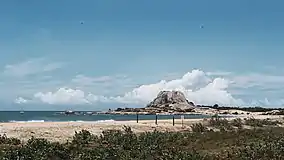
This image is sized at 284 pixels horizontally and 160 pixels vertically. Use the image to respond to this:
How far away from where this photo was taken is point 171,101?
579ft

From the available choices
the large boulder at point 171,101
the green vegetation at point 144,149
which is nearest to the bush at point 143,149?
the green vegetation at point 144,149

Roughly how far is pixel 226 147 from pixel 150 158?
593 cm

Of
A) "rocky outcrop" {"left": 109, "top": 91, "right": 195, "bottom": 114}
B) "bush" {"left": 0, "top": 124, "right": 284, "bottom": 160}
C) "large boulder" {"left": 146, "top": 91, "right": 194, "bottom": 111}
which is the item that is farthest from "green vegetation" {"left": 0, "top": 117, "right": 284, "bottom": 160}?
"large boulder" {"left": 146, "top": 91, "right": 194, "bottom": 111}

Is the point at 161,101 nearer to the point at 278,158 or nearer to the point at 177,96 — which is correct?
the point at 177,96

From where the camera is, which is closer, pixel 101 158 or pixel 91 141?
pixel 101 158

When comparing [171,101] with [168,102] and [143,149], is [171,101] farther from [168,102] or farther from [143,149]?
[143,149]

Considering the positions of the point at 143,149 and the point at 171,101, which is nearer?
the point at 143,149

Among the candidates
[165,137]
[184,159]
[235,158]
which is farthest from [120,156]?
[165,137]

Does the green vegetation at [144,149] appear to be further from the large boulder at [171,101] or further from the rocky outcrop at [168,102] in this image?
the large boulder at [171,101]

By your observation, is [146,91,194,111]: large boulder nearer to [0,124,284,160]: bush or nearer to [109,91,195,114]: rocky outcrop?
[109,91,195,114]: rocky outcrop

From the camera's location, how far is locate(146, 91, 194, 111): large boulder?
559ft

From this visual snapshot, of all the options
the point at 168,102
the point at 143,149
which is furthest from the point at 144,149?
the point at 168,102

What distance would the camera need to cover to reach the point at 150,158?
21203 mm

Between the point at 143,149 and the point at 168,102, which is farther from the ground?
the point at 168,102
